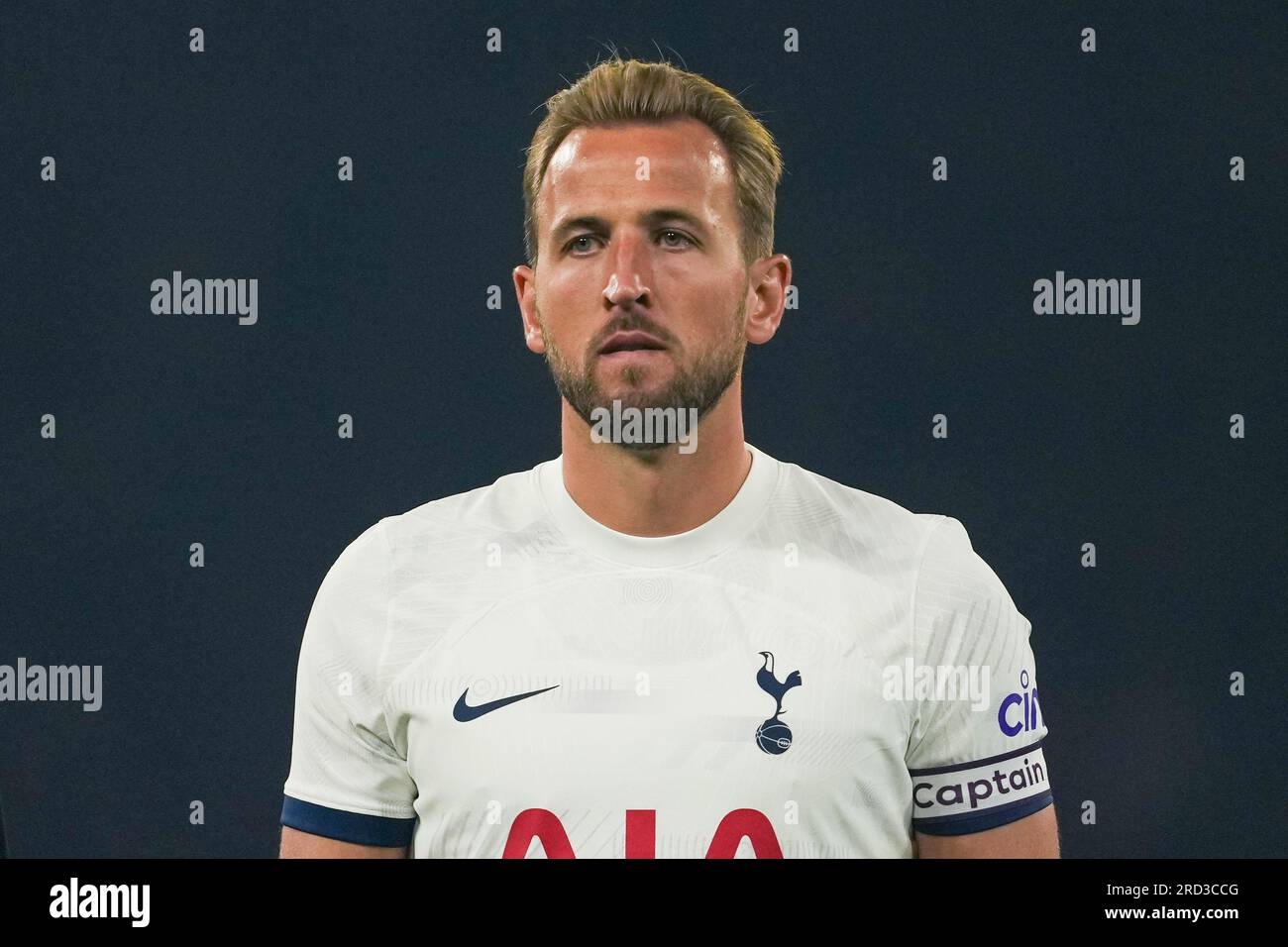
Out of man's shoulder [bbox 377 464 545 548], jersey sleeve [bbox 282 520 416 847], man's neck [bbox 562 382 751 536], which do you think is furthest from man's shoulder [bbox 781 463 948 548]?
jersey sleeve [bbox 282 520 416 847]

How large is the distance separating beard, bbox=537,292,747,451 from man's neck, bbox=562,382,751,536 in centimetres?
3

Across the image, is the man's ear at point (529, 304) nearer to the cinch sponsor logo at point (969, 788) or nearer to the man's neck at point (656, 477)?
the man's neck at point (656, 477)


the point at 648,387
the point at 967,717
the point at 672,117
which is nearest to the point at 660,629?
the point at 648,387

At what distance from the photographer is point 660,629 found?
2.86 m

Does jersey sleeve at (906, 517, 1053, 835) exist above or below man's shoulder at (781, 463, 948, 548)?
below

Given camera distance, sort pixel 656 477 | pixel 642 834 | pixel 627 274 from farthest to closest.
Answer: pixel 656 477, pixel 627 274, pixel 642 834

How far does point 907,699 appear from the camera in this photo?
2840 mm

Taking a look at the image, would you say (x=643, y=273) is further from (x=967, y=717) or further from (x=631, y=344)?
(x=967, y=717)

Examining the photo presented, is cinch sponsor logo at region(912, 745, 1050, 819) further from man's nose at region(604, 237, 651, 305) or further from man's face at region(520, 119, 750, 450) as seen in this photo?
man's nose at region(604, 237, 651, 305)

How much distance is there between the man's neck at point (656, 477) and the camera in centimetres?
295

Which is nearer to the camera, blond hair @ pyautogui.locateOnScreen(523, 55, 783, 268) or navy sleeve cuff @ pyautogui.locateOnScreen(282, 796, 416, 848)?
navy sleeve cuff @ pyautogui.locateOnScreen(282, 796, 416, 848)

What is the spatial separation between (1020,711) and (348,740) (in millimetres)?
1354

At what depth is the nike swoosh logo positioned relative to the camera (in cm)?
282

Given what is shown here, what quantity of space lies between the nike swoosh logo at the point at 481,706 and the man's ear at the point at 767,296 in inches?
33.9
